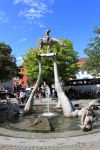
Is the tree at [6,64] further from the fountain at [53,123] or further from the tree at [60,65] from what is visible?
the fountain at [53,123]

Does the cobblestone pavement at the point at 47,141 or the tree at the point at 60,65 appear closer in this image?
the cobblestone pavement at the point at 47,141

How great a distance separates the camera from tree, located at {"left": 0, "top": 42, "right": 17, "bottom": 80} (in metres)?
58.7

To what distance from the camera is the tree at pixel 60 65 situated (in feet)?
162

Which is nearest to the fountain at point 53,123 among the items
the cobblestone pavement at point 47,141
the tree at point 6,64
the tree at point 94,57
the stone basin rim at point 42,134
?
the stone basin rim at point 42,134

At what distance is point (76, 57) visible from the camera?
54250 millimetres

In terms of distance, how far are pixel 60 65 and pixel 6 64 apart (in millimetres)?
13606

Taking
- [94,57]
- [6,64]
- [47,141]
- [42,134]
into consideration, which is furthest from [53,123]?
[6,64]

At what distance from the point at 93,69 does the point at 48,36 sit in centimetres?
1813

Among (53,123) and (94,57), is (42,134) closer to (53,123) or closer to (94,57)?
(53,123)

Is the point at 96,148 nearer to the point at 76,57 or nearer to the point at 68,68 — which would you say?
the point at 68,68

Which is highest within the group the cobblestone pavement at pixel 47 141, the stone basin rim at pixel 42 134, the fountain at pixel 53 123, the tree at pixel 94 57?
the tree at pixel 94 57

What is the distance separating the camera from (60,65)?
4994 centimetres

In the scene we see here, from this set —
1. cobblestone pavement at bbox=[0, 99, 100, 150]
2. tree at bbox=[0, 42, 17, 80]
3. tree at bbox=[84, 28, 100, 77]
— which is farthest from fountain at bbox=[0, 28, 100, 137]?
tree at bbox=[0, 42, 17, 80]

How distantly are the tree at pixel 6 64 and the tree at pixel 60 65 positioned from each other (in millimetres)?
6172
